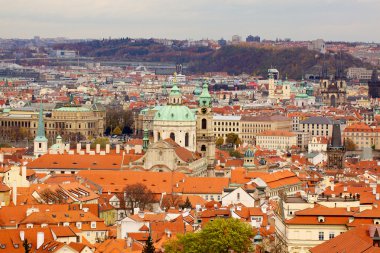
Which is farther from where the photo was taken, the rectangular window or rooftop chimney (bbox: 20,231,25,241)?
rooftop chimney (bbox: 20,231,25,241)

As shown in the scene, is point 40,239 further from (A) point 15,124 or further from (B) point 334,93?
(B) point 334,93

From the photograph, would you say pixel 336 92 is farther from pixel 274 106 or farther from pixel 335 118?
pixel 335 118

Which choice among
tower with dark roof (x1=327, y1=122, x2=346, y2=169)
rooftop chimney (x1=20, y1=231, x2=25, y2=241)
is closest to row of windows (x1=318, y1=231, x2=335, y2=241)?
rooftop chimney (x1=20, y1=231, x2=25, y2=241)

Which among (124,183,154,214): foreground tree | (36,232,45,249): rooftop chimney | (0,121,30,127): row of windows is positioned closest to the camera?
(36,232,45,249): rooftop chimney

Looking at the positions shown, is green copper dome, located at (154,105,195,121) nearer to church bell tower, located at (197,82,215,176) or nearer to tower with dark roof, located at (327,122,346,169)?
church bell tower, located at (197,82,215,176)

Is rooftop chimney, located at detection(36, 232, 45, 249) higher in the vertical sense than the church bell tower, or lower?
higher

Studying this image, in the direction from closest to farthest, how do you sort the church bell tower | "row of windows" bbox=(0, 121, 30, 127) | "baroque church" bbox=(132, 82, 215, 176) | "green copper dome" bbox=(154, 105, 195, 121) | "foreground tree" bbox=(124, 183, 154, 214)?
"foreground tree" bbox=(124, 183, 154, 214), "baroque church" bbox=(132, 82, 215, 176), "green copper dome" bbox=(154, 105, 195, 121), the church bell tower, "row of windows" bbox=(0, 121, 30, 127)
